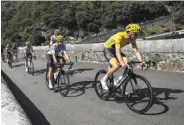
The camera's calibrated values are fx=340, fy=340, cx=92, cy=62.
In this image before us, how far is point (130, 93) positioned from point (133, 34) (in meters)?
1.30

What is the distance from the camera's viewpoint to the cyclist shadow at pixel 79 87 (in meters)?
10.1

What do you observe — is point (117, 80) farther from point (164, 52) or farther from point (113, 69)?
point (164, 52)

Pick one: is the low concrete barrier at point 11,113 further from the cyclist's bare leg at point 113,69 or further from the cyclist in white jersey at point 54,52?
the cyclist in white jersey at point 54,52

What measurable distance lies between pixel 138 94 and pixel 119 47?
1.12 meters

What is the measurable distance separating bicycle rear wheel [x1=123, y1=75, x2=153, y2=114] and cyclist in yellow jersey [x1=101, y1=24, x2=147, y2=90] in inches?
15.3

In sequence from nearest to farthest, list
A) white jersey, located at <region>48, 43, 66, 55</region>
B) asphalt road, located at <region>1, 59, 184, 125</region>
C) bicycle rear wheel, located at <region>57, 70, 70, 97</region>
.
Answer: asphalt road, located at <region>1, 59, 184, 125</region>, bicycle rear wheel, located at <region>57, 70, 70, 97</region>, white jersey, located at <region>48, 43, 66, 55</region>

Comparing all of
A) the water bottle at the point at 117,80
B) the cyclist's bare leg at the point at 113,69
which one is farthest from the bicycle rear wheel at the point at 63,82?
the water bottle at the point at 117,80

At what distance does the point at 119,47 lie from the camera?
7.58m

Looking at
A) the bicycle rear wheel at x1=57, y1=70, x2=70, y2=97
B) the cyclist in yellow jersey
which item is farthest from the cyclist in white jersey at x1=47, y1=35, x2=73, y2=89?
the cyclist in yellow jersey

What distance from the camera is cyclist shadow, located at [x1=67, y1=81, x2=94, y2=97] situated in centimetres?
1007

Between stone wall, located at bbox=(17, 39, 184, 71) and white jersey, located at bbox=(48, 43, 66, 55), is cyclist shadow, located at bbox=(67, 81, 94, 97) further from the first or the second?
stone wall, located at bbox=(17, 39, 184, 71)

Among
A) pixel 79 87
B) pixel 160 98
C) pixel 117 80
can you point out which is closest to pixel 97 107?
pixel 117 80

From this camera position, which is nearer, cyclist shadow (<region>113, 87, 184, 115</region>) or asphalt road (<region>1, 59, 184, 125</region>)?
asphalt road (<region>1, 59, 184, 125</region>)

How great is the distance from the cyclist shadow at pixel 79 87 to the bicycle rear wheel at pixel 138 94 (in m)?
2.68
